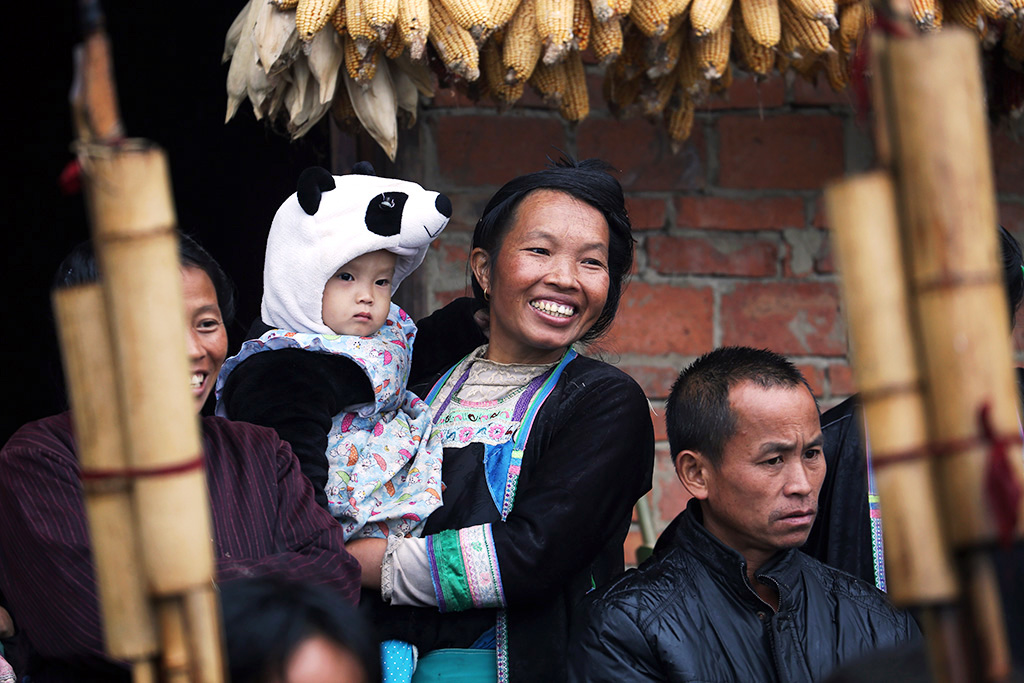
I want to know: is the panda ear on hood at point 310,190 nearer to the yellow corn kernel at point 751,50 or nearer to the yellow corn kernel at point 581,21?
the yellow corn kernel at point 581,21

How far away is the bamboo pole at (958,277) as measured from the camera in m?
0.65

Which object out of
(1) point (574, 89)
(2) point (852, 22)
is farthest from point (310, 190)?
(2) point (852, 22)

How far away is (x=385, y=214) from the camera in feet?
6.45

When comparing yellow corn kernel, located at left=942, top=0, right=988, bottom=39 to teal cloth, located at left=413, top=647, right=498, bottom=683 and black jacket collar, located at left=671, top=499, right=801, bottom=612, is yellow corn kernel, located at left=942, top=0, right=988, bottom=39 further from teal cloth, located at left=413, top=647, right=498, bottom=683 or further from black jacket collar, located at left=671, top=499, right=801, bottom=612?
teal cloth, located at left=413, top=647, right=498, bottom=683

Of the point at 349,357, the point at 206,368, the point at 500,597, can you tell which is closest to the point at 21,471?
the point at 206,368

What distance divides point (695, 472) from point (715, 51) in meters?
0.87

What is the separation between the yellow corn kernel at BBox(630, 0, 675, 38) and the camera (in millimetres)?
2109

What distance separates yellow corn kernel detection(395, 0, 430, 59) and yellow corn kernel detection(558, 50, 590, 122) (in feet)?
1.21

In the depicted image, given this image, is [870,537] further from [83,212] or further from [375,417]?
[83,212]

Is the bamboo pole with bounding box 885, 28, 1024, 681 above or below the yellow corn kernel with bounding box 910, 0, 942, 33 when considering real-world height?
below

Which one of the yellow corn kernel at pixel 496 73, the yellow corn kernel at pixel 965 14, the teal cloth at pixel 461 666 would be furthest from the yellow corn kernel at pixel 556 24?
the teal cloth at pixel 461 666

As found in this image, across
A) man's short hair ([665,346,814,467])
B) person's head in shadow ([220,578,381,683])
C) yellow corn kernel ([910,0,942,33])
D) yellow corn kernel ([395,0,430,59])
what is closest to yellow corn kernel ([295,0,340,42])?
yellow corn kernel ([395,0,430,59])

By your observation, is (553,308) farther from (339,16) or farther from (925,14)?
(925,14)

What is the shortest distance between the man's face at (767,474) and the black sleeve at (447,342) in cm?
58
